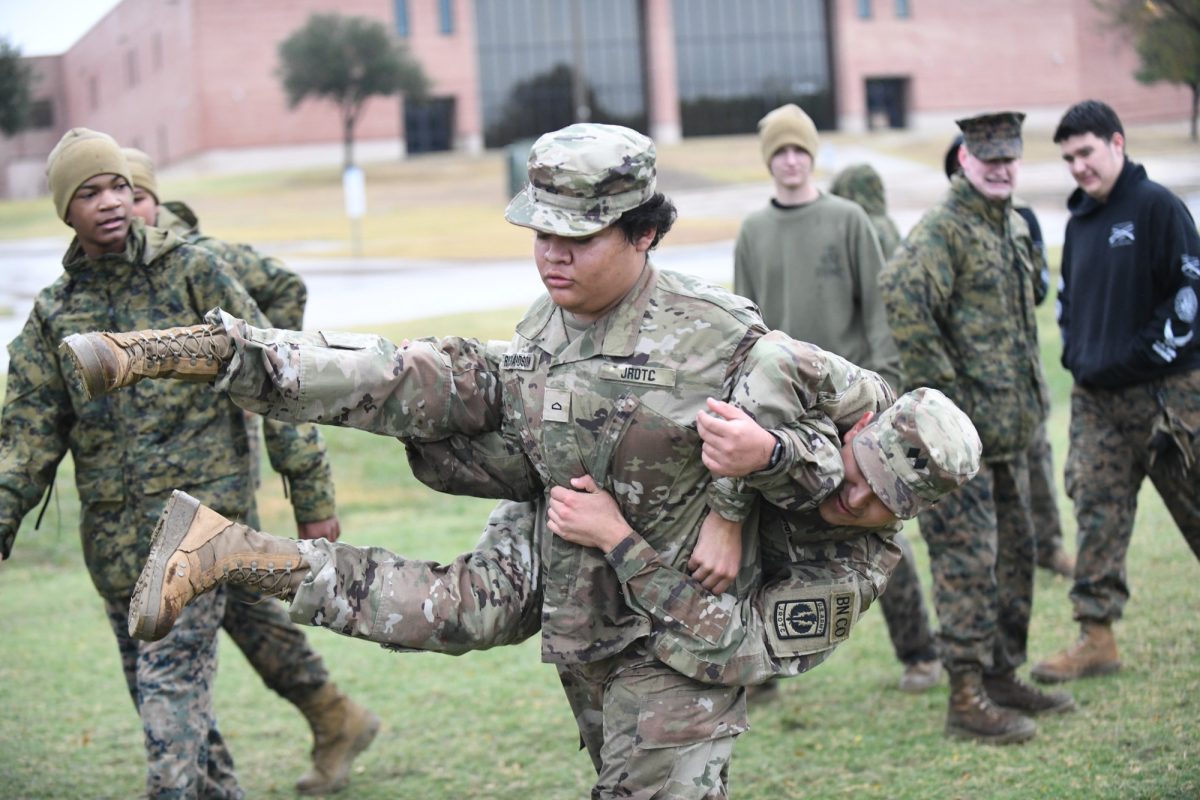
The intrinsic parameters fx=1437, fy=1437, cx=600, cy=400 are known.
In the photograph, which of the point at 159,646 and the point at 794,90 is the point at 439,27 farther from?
the point at 159,646

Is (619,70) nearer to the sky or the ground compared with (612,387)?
nearer to the sky

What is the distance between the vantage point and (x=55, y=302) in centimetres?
496

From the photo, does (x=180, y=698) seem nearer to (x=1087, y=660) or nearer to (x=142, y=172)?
(x=142, y=172)

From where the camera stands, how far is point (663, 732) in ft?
12.0

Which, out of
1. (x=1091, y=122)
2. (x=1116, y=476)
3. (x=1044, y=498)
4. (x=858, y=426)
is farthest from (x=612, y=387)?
(x=1044, y=498)

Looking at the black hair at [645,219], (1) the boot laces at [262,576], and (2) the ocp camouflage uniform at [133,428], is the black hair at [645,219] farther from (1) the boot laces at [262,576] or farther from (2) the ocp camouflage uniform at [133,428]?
(2) the ocp camouflage uniform at [133,428]

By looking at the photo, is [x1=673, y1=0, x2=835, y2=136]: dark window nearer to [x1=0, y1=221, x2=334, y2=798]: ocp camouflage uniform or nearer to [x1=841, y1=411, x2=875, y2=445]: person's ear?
[x1=0, y1=221, x2=334, y2=798]: ocp camouflage uniform

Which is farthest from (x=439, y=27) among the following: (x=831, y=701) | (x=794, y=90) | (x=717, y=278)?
(x=831, y=701)

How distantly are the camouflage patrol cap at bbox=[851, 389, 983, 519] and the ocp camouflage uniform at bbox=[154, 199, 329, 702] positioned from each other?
8.21 ft

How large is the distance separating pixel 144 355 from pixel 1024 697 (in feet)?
12.9

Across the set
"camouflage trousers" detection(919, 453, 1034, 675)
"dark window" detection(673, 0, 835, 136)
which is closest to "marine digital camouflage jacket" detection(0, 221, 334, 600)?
"camouflage trousers" detection(919, 453, 1034, 675)

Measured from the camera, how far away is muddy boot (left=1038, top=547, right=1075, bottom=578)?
823 centimetres

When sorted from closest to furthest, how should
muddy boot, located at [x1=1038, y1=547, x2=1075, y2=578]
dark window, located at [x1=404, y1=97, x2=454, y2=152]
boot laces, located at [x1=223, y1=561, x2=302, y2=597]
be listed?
boot laces, located at [x1=223, y1=561, x2=302, y2=597] → muddy boot, located at [x1=1038, y1=547, x2=1075, y2=578] → dark window, located at [x1=404, y1=97, x2=454, y2=152]

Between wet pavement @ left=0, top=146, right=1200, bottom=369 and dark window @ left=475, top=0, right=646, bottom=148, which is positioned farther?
Result: dark window @ left=475, top=0, right=646, bottom=148
